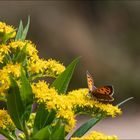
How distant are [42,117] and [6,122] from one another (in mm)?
228

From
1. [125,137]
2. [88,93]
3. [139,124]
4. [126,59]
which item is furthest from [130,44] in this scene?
[88,93]

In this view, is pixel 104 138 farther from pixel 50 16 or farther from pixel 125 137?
pixel 50 16

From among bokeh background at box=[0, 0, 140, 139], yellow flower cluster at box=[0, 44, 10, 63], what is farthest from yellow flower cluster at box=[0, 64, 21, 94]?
bokeh background at box=[0, 0, 140, 139]

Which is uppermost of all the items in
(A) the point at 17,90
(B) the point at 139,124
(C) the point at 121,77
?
(A) the point at 17,90

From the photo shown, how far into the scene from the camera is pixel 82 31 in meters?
18.8

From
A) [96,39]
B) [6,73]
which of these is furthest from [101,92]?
[96,39]

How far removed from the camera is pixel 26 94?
171 inches

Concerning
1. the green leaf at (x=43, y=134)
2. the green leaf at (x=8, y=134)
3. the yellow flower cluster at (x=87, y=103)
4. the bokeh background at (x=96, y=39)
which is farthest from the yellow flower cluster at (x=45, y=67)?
the bokeh background at (x=96, y=39)

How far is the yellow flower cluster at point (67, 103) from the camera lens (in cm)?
436

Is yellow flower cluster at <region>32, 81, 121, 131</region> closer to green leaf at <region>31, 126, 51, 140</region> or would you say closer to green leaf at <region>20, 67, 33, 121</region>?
green leaf at <region>20, 67, 33, 121</region>

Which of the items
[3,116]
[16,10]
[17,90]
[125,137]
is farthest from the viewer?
[16,10]

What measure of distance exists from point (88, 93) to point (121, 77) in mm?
A: 13892

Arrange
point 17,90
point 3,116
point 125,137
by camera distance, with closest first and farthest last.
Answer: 1. point 17,90
2. point 3,116
3. point 125,137

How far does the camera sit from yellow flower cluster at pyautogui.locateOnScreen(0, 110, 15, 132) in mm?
4531
